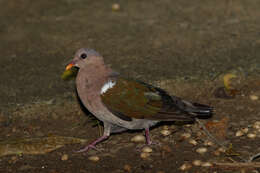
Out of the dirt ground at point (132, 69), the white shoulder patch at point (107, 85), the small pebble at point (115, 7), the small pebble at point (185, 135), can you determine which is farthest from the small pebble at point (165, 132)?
the small pebble at point (115, 7)

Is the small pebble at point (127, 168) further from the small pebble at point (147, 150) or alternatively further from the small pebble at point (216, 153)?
the small pebble at point (216, 153)

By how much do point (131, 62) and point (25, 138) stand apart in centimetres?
179

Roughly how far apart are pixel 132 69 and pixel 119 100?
1.35 metres

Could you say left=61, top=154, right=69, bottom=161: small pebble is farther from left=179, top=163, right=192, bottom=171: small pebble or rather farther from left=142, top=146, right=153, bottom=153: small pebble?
left=179, top=163, right=192, bottom=171: small pebble

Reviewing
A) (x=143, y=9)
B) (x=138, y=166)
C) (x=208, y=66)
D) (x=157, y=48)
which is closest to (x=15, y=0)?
(x=143, y=9)

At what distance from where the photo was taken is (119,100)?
435cm

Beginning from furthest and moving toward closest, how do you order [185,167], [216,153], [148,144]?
[148,144] → [216,153] → [185,167]

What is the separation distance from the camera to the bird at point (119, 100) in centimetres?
435

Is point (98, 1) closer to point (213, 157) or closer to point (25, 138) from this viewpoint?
point (25, 138)

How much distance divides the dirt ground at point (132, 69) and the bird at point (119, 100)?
0.27m

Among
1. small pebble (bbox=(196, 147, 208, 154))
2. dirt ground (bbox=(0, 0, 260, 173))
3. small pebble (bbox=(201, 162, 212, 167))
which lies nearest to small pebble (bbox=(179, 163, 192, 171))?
dirt ground (bbox=(0, 0, 260, 173))

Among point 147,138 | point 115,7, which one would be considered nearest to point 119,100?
point 147,138

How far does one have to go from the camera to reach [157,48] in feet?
20.3

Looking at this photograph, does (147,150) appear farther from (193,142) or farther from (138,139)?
(193,142)
